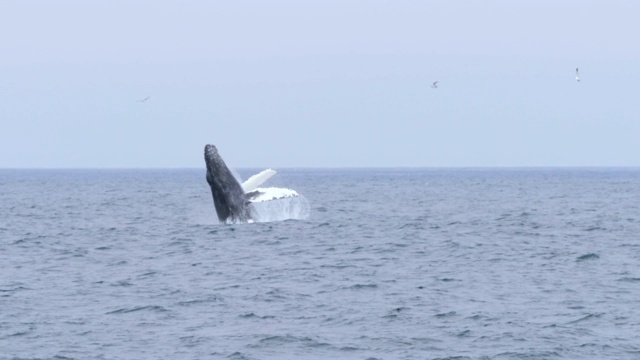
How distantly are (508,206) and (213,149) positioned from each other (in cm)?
2977

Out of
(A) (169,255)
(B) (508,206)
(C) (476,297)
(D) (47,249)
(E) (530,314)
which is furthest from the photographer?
(B) (508,206)

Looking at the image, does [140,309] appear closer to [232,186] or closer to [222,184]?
[222,184]

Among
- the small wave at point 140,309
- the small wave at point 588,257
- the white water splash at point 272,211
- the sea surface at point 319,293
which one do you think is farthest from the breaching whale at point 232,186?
the small wave at point 140,309

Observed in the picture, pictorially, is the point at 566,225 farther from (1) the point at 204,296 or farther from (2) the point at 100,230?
(1) the point at 204,296

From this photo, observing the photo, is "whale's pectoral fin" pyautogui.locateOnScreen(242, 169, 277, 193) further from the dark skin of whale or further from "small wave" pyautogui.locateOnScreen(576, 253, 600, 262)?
"small wave" pyautogui.locateOnScreen(576, 253, 600, 262)

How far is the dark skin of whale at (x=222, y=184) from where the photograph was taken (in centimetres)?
2623

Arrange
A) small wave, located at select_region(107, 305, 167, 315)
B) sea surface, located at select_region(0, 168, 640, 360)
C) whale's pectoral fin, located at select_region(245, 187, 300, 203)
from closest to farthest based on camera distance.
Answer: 1. sea surface, located at select_region(0, 168, 640, 360)
2. small wave, located at select_region(107, 305, 167, 315)
3. whale's pectoral fin, located at select_region(245, 187, 300, 203)

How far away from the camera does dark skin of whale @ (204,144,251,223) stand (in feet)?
86.1

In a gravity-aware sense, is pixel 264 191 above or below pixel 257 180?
below

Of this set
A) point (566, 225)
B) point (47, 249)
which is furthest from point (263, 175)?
point (566, 225)

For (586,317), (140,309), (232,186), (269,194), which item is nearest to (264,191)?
(269,194)

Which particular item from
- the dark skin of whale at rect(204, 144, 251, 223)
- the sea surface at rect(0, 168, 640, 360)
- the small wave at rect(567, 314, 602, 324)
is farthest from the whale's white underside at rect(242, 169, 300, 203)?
the small wave at rect(567, 314, 602, 324)

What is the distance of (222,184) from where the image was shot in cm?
2631

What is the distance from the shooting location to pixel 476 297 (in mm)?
18359
